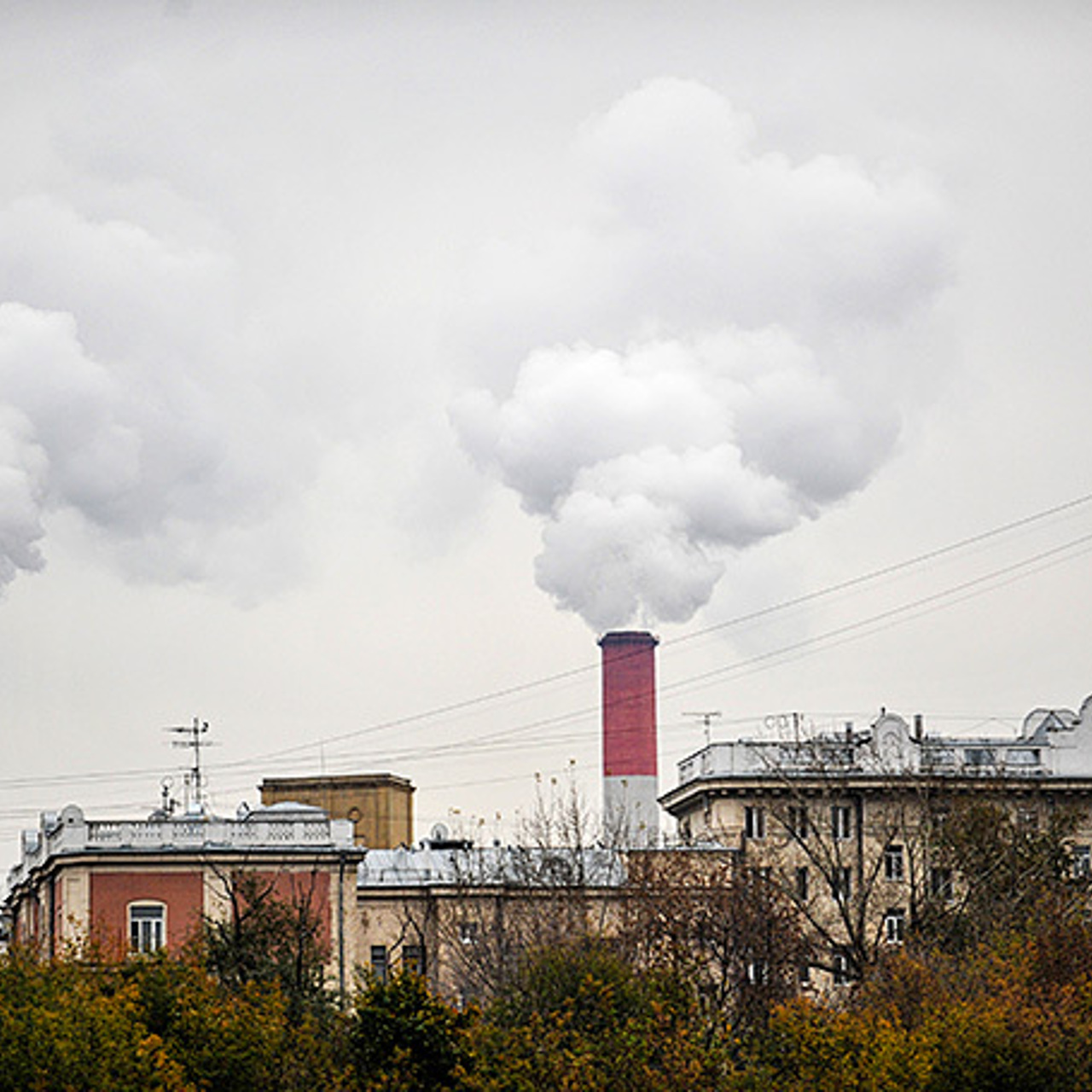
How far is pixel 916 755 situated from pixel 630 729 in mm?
11894

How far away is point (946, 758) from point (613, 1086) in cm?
4480

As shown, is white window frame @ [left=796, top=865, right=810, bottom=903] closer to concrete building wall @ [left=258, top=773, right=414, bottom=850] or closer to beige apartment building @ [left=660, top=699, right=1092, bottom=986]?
beige apartment building @ [left=660, top=699, right=1092, bottom=986]

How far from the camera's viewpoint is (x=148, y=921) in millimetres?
60219

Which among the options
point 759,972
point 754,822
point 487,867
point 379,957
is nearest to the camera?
point 759,972

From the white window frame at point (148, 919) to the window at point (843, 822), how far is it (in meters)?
22.6

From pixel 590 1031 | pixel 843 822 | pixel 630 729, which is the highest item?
pixel 630 729

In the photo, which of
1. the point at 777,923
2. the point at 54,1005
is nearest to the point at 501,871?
the point at 777,923

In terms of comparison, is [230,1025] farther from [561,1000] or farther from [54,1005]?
[561,1000]

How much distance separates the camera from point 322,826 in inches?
2459

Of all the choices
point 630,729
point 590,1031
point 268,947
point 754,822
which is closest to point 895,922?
point 754,822

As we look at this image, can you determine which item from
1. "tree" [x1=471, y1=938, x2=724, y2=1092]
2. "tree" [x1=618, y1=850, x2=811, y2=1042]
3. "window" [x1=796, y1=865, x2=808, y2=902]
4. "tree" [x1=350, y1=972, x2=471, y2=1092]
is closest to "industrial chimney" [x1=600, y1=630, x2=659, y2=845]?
"window" [x1=796, y1=865, x2=808, y2=902]

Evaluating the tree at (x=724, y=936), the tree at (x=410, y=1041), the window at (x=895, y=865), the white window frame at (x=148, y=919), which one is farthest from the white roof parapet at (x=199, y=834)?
the tree at (x=410, y=1041)

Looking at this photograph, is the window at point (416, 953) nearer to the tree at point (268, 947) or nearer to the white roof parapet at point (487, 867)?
the white roof parapet at point (487, 867)

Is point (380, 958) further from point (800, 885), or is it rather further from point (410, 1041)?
point (410, 1041)
